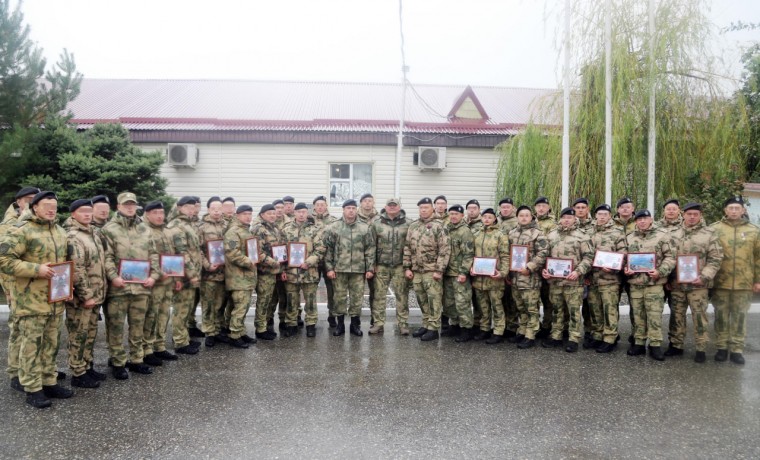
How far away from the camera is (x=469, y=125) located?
14.4 m

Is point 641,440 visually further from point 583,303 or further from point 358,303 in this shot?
point 358,303

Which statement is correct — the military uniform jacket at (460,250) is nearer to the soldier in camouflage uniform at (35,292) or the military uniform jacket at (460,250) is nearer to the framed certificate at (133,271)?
the framed certificate at (133,271)

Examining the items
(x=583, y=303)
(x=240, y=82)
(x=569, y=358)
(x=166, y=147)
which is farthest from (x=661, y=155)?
(x=240, y=82)

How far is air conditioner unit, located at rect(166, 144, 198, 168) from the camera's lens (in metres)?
13.3

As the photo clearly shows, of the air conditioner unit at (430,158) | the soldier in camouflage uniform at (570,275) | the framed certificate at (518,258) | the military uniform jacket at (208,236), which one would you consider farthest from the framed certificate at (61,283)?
the air conditioner unit at (430,158)

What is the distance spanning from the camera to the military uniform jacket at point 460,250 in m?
7.00

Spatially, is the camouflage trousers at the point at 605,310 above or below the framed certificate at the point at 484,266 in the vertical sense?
below

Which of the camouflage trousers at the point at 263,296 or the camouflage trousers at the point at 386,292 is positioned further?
the camouflage trousers at the point at 386,292

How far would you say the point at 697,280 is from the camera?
5.96 meters

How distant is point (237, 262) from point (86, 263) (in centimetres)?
190

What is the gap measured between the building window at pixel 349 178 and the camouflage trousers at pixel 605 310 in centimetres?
867

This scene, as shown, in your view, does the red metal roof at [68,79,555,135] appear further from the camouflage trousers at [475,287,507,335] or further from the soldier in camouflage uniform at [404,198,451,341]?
the camouflage trousers at [475,287,507,335]

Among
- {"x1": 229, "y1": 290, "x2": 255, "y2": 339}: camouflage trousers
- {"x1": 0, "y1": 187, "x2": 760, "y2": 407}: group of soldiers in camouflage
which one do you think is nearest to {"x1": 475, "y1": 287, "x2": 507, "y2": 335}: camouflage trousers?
{"x1": 0, "y1": 187, "x2": 760, "y2": 407}: group of soldiers in camouflage

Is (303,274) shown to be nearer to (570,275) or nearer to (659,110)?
(570,275)
